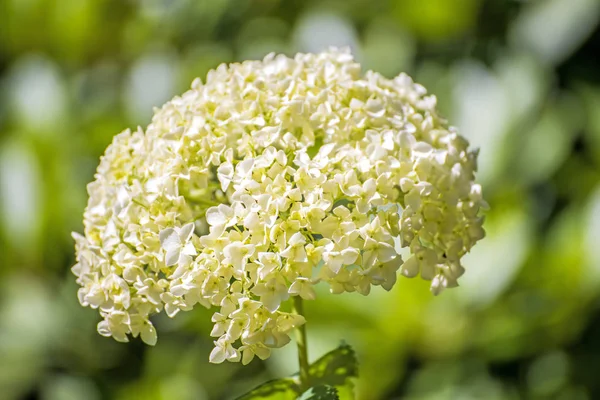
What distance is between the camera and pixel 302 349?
0.74 meters

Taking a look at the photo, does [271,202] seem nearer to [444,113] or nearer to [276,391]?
[276,391]

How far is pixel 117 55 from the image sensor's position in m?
2.56

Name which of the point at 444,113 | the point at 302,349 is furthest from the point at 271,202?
the point at 444,113

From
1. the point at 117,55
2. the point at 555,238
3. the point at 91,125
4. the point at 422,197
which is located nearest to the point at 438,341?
the point at 555,238

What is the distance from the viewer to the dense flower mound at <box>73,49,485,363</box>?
64 cm

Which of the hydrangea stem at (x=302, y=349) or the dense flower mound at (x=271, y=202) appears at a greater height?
the dense flower mound at (x=271, y=202)

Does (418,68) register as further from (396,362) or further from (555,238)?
(396,362)

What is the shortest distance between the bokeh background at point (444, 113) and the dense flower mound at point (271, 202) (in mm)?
1006

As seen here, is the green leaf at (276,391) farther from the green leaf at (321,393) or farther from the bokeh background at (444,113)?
the bokeh background at (444,113)

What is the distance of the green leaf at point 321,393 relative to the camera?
0.65m

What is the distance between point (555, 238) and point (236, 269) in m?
1.41

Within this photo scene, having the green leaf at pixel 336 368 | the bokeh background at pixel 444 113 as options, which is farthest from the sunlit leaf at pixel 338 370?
the bokeh background at pixel 444 113

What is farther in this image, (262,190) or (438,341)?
(438,341)

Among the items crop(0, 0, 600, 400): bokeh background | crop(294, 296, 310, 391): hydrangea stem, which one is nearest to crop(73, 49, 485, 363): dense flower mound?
crop(294, 296, 310, 391): hydrangea stem
